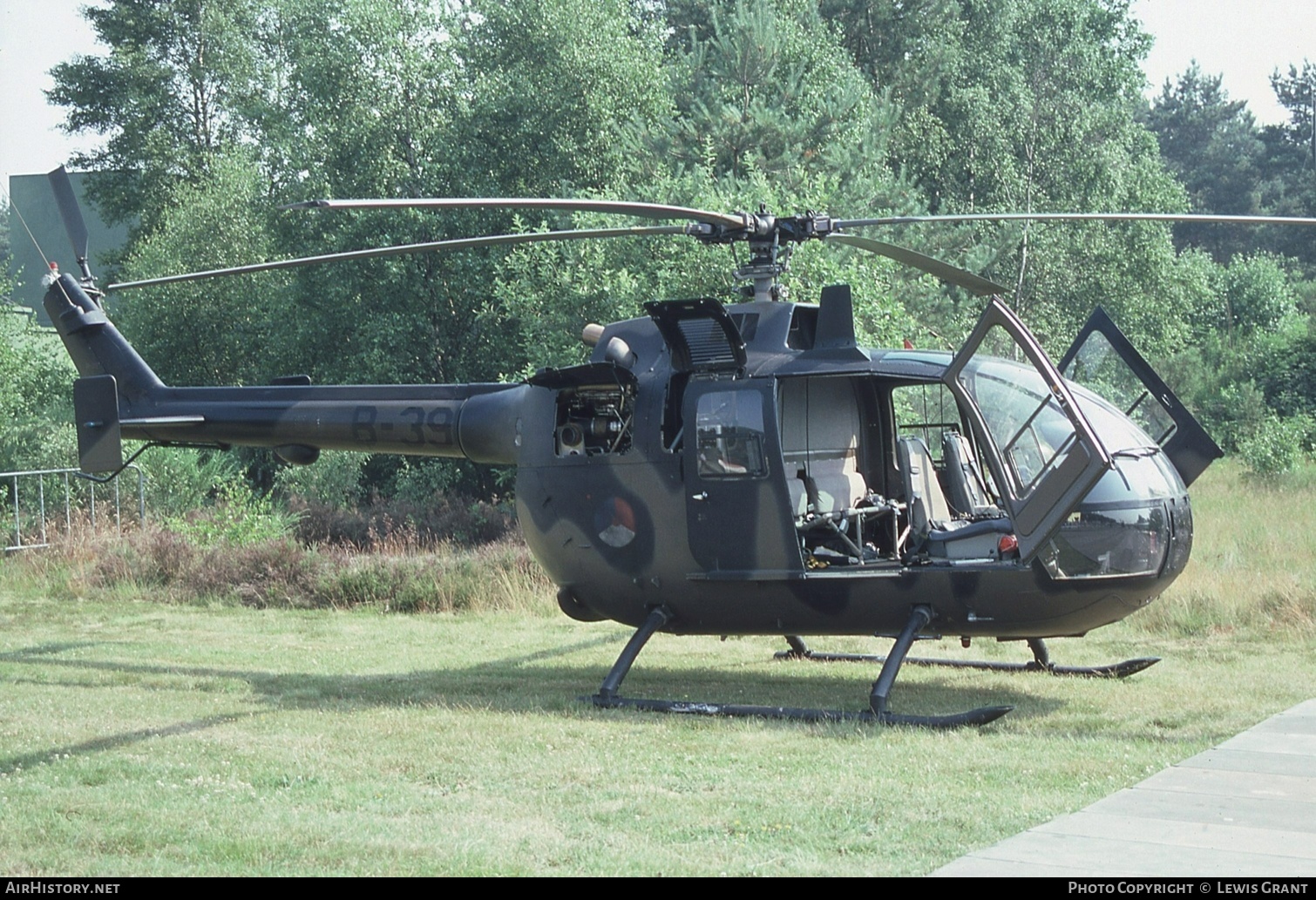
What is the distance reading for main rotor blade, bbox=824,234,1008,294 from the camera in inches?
298

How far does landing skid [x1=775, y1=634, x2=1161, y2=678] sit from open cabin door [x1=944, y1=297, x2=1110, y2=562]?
5.04 ft

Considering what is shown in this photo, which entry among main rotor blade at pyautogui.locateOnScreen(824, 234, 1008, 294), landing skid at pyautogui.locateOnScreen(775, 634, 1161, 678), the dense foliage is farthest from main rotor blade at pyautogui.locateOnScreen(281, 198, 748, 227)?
the dense foliage

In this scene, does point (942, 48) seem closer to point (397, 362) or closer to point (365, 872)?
point (397, 362)

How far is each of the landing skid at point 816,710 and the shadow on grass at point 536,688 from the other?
0.11m

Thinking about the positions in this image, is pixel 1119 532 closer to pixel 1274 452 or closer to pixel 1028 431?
pixel 1028 431

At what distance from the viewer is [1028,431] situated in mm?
7984

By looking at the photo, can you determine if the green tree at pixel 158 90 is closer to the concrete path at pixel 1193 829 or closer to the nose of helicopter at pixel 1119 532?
the nose of helicopter at pixel 1119 532

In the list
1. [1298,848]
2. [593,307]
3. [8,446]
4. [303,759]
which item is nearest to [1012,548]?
[1298,848]

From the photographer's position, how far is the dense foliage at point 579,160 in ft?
78.6

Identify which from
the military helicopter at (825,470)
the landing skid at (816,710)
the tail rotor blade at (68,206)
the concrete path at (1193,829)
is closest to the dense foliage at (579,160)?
the tail rotor blade at (68,206)

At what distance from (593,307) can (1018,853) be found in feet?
53.3

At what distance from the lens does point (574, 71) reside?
27484mm

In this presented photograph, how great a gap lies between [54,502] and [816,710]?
18.2 m

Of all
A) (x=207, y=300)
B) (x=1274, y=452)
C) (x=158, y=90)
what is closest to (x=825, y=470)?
(x=1274, y=452)
